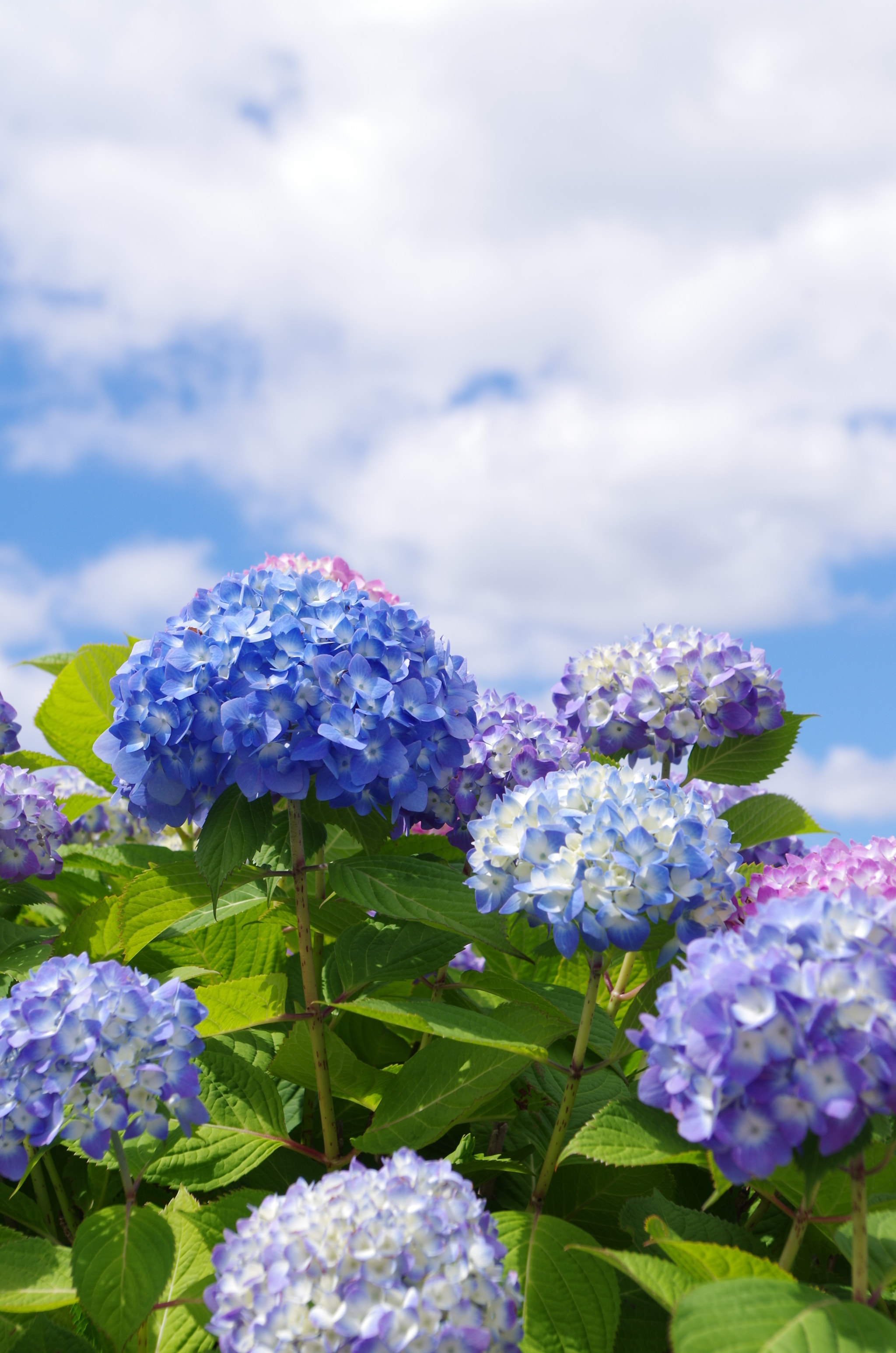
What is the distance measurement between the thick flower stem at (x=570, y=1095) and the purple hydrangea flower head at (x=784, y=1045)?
1.92ft

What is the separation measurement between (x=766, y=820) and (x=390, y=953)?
4.17 ft

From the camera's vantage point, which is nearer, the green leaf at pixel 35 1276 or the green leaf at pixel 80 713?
the green leaf at pixel 35 1276

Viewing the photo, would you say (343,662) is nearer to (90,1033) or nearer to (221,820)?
(221,820)

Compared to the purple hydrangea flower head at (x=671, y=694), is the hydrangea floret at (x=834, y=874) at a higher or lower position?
lower

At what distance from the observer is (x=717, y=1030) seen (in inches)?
59.4

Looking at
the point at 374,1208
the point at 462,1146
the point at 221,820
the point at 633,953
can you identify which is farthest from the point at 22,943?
the point at 374,1208

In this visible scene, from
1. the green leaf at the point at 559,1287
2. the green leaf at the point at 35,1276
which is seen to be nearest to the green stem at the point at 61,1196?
the green leaf at the point at 35,1276

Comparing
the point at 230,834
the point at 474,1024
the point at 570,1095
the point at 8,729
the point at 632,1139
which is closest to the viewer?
the point at 632,1139

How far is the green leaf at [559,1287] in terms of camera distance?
1883mm

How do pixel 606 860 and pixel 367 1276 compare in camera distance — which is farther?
pixel 606 860

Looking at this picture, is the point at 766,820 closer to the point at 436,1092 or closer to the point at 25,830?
the point at 436,1092

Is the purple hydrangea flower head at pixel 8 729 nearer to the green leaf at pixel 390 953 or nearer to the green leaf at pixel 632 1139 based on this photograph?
the green leaf at pixel 390 953

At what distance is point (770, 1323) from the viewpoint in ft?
4.89

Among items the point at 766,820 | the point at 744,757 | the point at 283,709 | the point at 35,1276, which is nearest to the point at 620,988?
the point at 766,820
